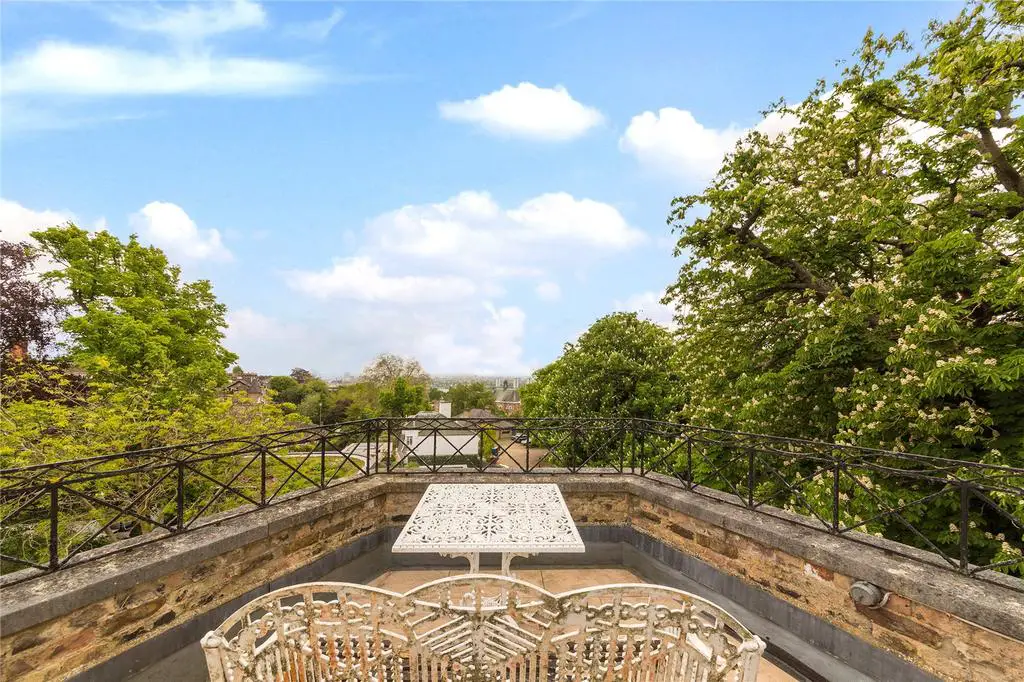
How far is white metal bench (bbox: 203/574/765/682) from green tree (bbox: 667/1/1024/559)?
16.1ft

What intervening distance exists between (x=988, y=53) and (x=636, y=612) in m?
7.50

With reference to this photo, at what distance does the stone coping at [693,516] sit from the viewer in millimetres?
2441

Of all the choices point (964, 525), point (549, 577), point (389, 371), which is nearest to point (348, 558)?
point (549, 577)

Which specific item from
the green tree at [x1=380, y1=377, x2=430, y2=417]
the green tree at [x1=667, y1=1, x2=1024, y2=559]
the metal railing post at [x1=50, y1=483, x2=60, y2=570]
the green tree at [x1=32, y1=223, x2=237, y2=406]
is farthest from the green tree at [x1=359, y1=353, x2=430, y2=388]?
the metal railing post at [x1=50, y1=483, x2=60, y2=570]

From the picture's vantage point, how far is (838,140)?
25.2 ft

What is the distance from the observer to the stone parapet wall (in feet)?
8.00

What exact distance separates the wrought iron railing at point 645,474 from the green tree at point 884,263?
0.18 m

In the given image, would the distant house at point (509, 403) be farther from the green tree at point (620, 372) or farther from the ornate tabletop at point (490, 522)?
the ornate tabletop at point (490, 522)

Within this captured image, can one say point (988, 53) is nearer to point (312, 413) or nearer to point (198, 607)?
point (198, 607)

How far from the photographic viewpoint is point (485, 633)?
1.85 metres

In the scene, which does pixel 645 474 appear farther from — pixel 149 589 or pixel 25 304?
pixel 25 304

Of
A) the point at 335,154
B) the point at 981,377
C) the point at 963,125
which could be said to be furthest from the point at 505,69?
the point at 981,377

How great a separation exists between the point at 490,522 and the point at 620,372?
10.9m

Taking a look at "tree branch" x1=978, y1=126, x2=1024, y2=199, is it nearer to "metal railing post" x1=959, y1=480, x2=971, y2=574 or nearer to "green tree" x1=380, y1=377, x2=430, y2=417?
"metal railing post" x1=959, y1=480, x2=971, y2=574
